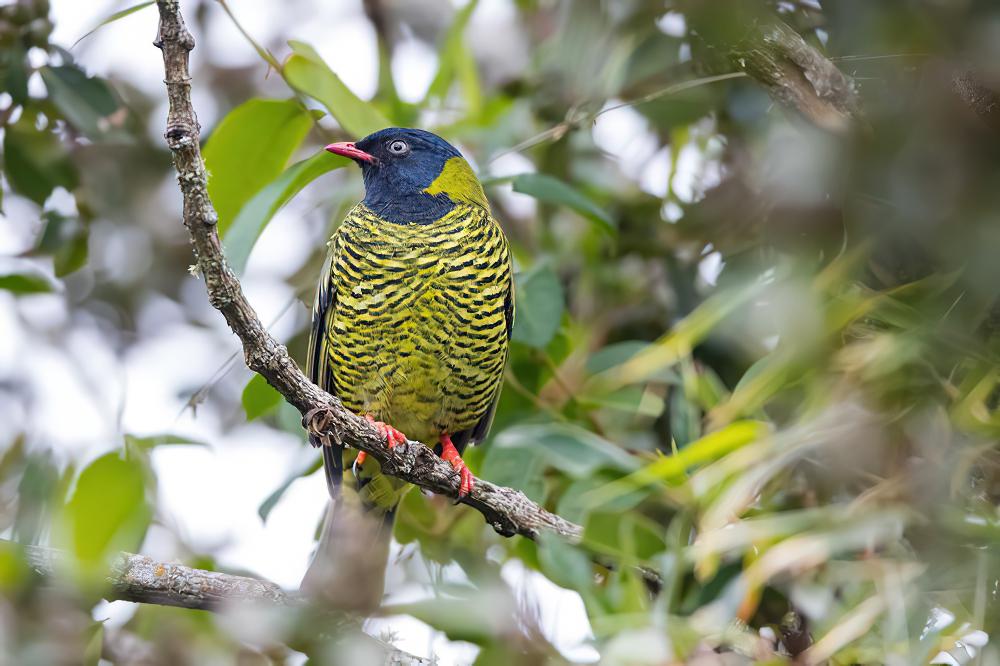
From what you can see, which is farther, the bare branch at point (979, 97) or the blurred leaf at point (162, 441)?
the blurred leaf at point (162, 441)

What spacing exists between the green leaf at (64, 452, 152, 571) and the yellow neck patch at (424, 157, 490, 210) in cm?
150

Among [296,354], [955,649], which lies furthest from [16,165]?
[955,649]

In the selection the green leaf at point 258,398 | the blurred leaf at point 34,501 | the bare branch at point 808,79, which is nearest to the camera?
the bare branch at point 808,79

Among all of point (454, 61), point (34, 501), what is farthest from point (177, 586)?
point (454, 61)

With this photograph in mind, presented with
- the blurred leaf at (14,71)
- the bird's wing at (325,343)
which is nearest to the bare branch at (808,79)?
the bird's wing at (325,343)

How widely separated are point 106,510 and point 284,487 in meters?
0.77

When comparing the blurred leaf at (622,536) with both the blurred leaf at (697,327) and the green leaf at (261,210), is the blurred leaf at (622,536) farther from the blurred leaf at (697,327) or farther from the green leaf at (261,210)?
the green leaf at (261,210)

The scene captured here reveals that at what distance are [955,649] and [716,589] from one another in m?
0.59

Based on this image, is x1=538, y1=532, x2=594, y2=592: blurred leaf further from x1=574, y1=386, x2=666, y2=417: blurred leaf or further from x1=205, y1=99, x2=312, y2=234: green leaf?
x1=205, y1=99, x2=312, y2=234: green leaf

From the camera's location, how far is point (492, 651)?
194cm

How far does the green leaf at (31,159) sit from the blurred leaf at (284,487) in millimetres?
1335

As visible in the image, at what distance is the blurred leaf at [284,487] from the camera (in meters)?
3.28

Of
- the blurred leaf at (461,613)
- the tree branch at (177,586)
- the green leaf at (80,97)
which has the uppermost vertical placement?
the green leaf at (80,97)

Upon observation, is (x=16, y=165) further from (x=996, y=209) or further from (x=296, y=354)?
(x=996, y=209)
